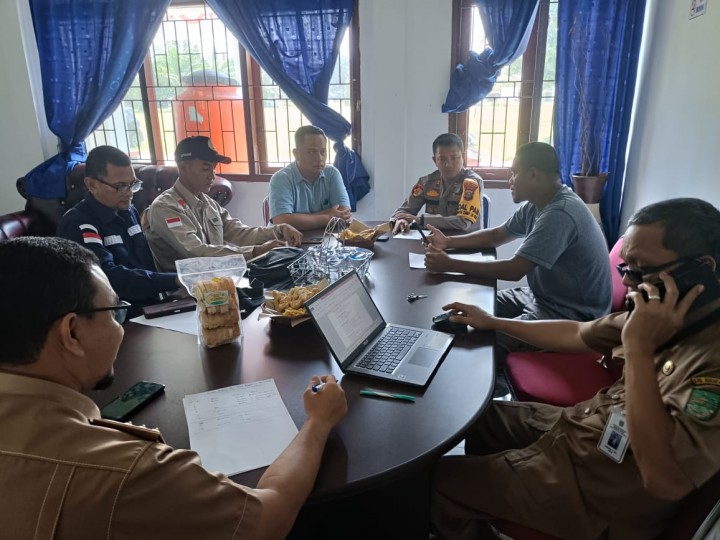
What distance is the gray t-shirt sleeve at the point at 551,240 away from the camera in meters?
1.89

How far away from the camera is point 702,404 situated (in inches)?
36.4

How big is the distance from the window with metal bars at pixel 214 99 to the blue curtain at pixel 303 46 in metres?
0.19

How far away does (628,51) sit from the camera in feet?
10.0

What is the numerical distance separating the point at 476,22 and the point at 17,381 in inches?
142

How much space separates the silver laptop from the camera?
117cm

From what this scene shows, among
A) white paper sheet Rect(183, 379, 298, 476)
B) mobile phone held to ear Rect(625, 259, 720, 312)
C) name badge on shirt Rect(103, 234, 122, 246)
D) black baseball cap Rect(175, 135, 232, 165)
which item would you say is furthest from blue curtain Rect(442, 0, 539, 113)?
white paper sheet Rect(183, 379, 298, 476)

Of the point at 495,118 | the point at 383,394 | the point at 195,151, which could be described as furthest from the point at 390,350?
the point at 495,118

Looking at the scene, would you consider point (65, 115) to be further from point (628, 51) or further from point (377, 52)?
point (628, 51)

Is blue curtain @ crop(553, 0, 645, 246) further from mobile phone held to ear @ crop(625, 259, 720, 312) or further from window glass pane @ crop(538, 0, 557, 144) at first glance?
mobile phone held to ear @ crop(625, 259, 720, 312)

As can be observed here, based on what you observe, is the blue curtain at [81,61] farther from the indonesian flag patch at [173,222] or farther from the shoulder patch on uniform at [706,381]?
the shoulder patch on uniform at [706,381]

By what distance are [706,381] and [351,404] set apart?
2.29 feet

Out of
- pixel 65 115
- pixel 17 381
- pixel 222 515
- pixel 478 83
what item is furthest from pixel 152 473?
pixel 65 115

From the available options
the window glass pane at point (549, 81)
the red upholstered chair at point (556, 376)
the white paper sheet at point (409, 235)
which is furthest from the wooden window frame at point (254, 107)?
the red upholstered chair at point (556, 376)

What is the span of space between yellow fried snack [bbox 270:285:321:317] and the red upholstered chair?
773mm
